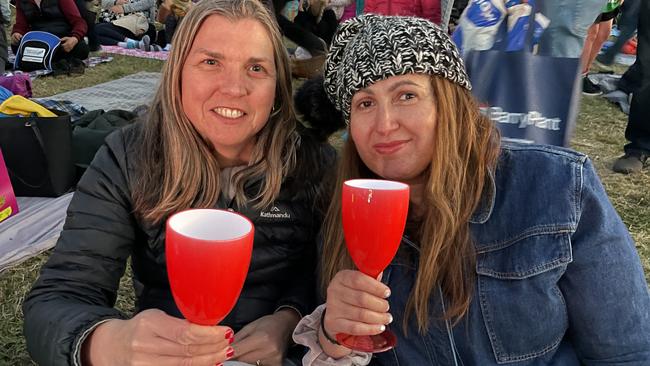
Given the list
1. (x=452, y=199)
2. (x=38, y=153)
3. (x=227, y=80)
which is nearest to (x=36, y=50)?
(x=38, y=153)

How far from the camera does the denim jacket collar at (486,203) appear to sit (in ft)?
5.25

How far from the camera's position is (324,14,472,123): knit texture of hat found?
1.57 meters

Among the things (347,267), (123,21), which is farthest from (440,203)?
(123,21)

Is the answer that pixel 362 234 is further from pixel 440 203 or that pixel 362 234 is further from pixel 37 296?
pixel 37 296

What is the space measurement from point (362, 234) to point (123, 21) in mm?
10957

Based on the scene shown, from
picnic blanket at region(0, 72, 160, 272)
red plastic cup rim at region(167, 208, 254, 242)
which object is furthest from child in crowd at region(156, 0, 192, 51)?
red plastic cup rim at region(167, 208, 254, 242)

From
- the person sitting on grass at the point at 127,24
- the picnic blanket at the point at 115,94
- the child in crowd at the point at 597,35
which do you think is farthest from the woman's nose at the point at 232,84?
the person sitting on grass at the point at 127,24

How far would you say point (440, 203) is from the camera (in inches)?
61.1

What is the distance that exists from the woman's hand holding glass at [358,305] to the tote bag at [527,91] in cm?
139

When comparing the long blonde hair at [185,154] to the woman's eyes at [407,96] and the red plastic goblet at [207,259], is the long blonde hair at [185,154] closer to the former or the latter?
the woman's eyes at [407,96]

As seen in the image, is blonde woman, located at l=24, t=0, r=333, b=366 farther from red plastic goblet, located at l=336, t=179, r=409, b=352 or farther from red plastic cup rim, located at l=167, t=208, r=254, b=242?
red plastic cup rim, located at l=167, t=208, r=254, b=242

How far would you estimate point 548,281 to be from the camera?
1.51 m

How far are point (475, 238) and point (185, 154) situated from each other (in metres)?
0.95

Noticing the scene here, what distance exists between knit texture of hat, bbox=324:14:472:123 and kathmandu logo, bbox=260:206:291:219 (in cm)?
43
